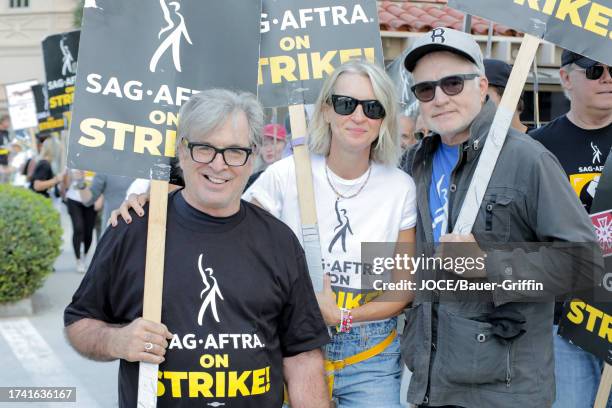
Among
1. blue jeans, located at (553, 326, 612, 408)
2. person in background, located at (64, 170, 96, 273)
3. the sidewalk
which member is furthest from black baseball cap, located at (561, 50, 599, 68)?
person in background, located at (64, 170, 96, 273)

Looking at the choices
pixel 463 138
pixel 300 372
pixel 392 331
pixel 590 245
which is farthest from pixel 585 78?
pixel 300 372

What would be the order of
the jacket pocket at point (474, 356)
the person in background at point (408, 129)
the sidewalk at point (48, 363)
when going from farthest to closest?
the sidewalk at point (48, 363) < the person in background at point (408, 129) < the jacket pocket at point (474, 356)

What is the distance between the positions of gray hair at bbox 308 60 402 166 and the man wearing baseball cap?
15 centimetres

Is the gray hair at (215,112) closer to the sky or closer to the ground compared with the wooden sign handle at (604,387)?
closer to the sky

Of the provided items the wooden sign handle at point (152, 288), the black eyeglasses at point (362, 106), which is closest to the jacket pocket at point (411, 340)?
the black eyeglasses at point (362, 106)

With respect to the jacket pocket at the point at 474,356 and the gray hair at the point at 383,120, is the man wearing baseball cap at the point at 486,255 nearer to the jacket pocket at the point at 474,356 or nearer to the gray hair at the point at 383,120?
the jacket pocket at the point at 474,356

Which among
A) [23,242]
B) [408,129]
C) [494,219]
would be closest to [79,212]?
[23,242]

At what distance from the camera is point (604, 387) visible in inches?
133

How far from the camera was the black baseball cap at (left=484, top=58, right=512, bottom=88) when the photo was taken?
4.03 metres

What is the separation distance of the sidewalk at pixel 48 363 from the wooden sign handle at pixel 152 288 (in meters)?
3.13

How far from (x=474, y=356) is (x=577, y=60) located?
1.58 m

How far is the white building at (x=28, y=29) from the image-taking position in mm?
40016

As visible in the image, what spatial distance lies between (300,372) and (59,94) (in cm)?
877

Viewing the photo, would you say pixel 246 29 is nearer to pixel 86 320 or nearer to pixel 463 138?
pixel 463 138
